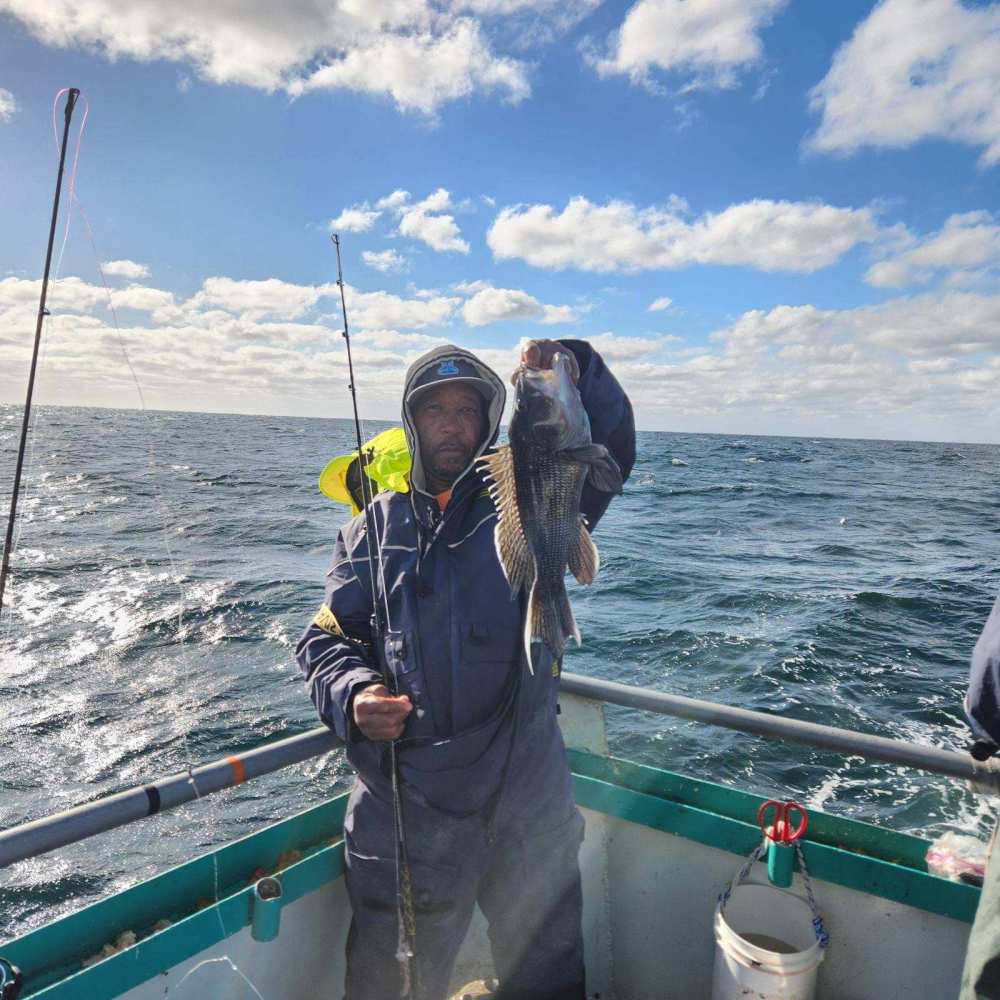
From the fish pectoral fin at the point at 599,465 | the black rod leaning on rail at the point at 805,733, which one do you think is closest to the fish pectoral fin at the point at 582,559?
the fish pectoral fin at the point at 599,465

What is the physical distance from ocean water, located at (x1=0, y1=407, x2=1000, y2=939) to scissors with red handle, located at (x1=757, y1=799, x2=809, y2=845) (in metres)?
4.65

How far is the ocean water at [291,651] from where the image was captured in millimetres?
8852

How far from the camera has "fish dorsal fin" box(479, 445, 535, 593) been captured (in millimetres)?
2912

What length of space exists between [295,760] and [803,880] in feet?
7.78

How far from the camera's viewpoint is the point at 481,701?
309 cm

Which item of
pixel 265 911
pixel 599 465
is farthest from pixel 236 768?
pixel 599 465

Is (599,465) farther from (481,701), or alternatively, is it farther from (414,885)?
(414,885)

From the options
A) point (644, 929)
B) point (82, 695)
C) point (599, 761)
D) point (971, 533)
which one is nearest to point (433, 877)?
point (599, 761)

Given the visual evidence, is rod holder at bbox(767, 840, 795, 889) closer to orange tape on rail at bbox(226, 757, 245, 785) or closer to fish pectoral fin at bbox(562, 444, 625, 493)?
fish pectoral fin at bbox(562, 444, 625, 493)

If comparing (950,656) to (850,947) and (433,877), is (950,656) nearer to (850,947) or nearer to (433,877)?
(850,947)

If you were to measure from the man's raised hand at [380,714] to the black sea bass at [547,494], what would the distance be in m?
0.56

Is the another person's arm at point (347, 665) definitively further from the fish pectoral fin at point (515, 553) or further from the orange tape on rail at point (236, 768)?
the fish pectoral fin at point (515, 553)

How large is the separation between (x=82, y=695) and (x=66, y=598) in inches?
231

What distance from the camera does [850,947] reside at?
335 cm
